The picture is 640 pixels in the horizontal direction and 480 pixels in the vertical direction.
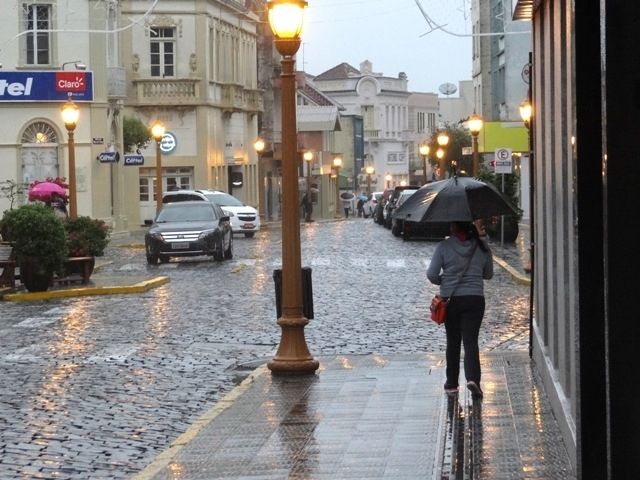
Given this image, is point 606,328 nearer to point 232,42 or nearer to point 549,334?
point 549,334

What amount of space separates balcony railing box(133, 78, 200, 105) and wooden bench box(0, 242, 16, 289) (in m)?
39.9

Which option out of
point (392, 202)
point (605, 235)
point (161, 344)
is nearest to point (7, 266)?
point (161, 344)

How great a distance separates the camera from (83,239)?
96.6 ft

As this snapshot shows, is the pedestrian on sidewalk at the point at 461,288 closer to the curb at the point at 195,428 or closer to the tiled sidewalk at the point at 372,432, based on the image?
the tiled sidewalk at the point at 372,432

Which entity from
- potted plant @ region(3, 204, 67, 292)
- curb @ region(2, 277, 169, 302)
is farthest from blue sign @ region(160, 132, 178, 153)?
potted plant @ region(3, 204, 67, 292)

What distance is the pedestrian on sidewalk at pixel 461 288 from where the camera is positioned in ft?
41.8

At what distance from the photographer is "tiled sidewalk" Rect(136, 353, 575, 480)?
959 cm

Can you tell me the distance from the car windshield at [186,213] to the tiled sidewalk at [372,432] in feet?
75.4

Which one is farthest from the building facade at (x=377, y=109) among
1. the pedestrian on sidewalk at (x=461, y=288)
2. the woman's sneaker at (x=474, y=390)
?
the woman's sneaker at (x=474, y=390)

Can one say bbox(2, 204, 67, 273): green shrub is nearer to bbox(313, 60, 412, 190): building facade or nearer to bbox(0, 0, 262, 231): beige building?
bbox(0, 0, 262, 231): beige building

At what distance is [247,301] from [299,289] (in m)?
9.96

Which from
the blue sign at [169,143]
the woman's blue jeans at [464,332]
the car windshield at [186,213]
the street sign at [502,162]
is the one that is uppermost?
the blue sign at [169,143]

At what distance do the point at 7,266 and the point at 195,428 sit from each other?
16007 mm

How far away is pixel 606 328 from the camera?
5.94 metres
